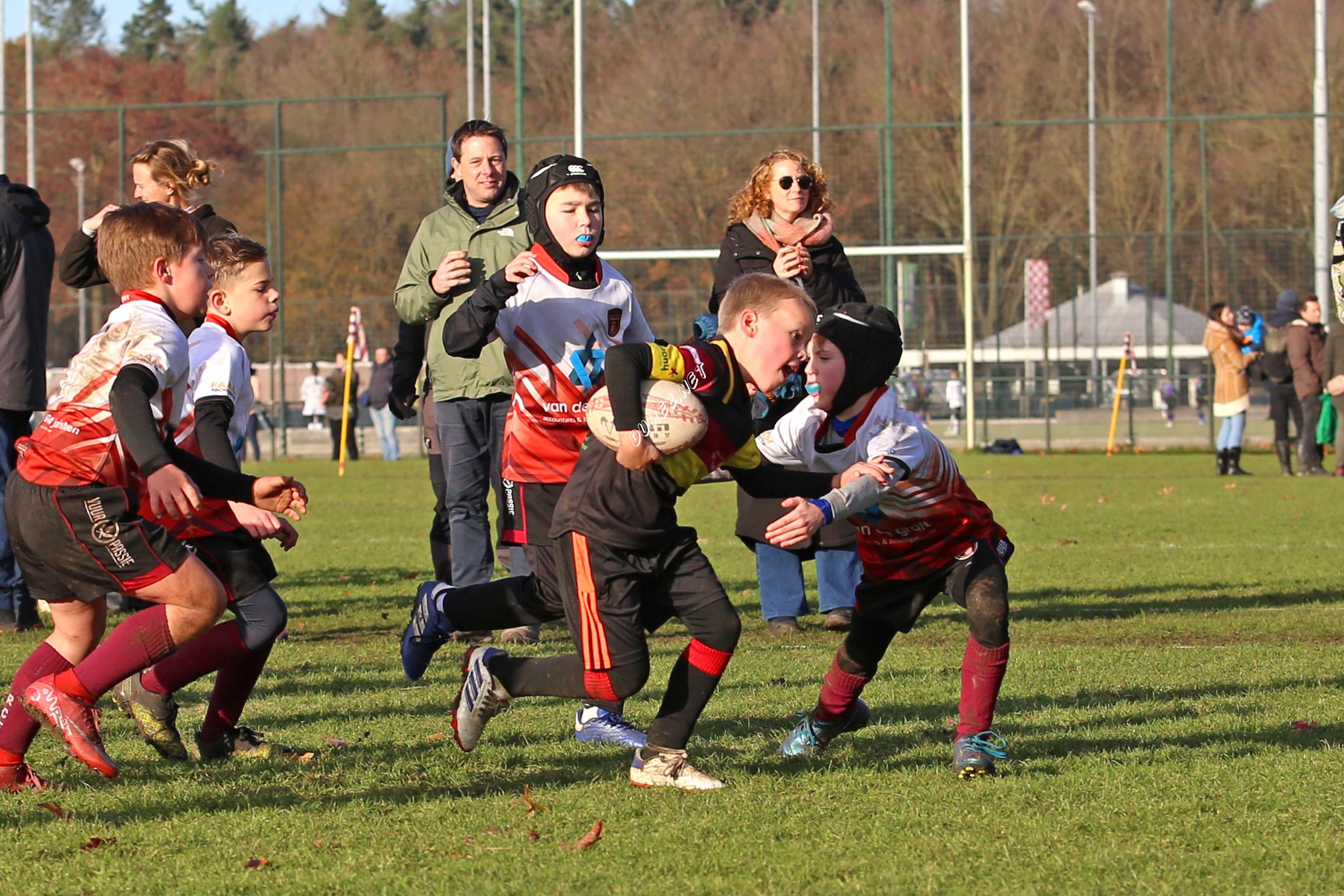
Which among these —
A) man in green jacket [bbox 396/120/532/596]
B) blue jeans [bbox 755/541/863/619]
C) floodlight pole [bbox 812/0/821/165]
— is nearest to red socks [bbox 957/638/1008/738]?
blue jeans [bbox 755/541/863/619]

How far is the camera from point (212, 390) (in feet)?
15.7

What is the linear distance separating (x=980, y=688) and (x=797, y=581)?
307 centimetres

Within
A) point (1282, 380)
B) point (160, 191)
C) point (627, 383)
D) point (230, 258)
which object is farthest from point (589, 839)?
point (1282, 380)

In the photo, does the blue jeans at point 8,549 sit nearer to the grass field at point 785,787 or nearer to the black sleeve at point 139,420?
the grass field at point 785,787

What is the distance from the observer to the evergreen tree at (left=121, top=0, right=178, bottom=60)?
Answer: 8031cm

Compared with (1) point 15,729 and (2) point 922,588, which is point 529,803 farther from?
(1) point 15,729

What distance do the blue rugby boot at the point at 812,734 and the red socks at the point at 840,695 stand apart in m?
0.02

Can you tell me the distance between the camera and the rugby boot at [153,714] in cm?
480

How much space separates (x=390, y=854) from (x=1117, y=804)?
1.77 meters

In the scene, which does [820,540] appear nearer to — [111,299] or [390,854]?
[390,854]

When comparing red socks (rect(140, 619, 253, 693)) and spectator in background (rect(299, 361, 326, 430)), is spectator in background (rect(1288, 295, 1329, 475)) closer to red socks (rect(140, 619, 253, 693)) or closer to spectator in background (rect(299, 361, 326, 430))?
red socks (rect(140, 619, 253, 693))

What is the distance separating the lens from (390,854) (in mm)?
3715

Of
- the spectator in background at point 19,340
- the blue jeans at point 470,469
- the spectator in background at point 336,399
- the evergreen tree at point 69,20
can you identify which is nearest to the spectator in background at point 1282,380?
the blue jeans at point 470,469

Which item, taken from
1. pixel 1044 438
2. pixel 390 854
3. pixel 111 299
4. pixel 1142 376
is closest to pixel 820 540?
pixel 390 854
